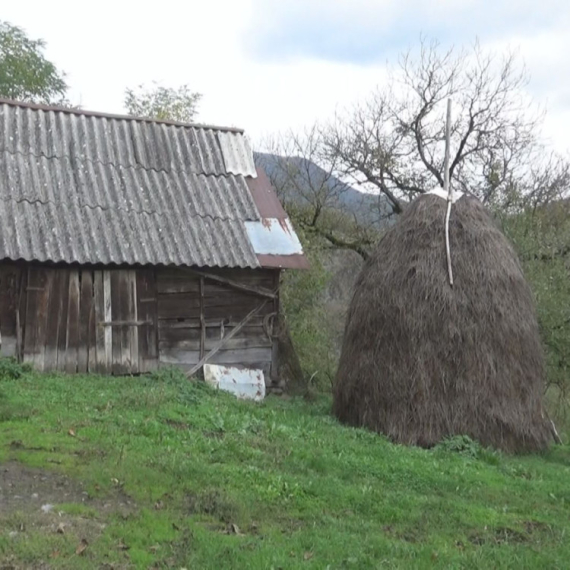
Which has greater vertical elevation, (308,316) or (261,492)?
(308,316)

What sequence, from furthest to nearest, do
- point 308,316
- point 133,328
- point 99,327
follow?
1. point 308,316
2. point 133,328
3. point 99,327

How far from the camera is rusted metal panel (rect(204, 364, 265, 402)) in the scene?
443 inches

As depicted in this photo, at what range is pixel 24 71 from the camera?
21219 mm

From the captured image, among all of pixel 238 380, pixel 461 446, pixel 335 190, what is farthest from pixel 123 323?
pixel 335 190

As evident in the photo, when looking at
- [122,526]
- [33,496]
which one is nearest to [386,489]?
[122,526]

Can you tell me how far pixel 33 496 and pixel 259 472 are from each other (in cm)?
184

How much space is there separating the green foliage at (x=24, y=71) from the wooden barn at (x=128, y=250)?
9.55 meters

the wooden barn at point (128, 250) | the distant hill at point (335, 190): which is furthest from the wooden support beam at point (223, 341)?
the distant hill at point (335, 190)

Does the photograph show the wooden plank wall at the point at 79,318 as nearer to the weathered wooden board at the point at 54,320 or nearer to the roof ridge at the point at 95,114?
the weathered wooden board at the point at 54,320

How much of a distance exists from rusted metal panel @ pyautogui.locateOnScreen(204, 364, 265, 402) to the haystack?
6.89 ft

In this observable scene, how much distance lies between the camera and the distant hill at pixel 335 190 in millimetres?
20578

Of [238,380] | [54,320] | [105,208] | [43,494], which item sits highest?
[105,208]

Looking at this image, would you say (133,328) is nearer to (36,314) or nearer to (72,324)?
(72,324)

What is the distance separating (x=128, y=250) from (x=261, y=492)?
595cm
